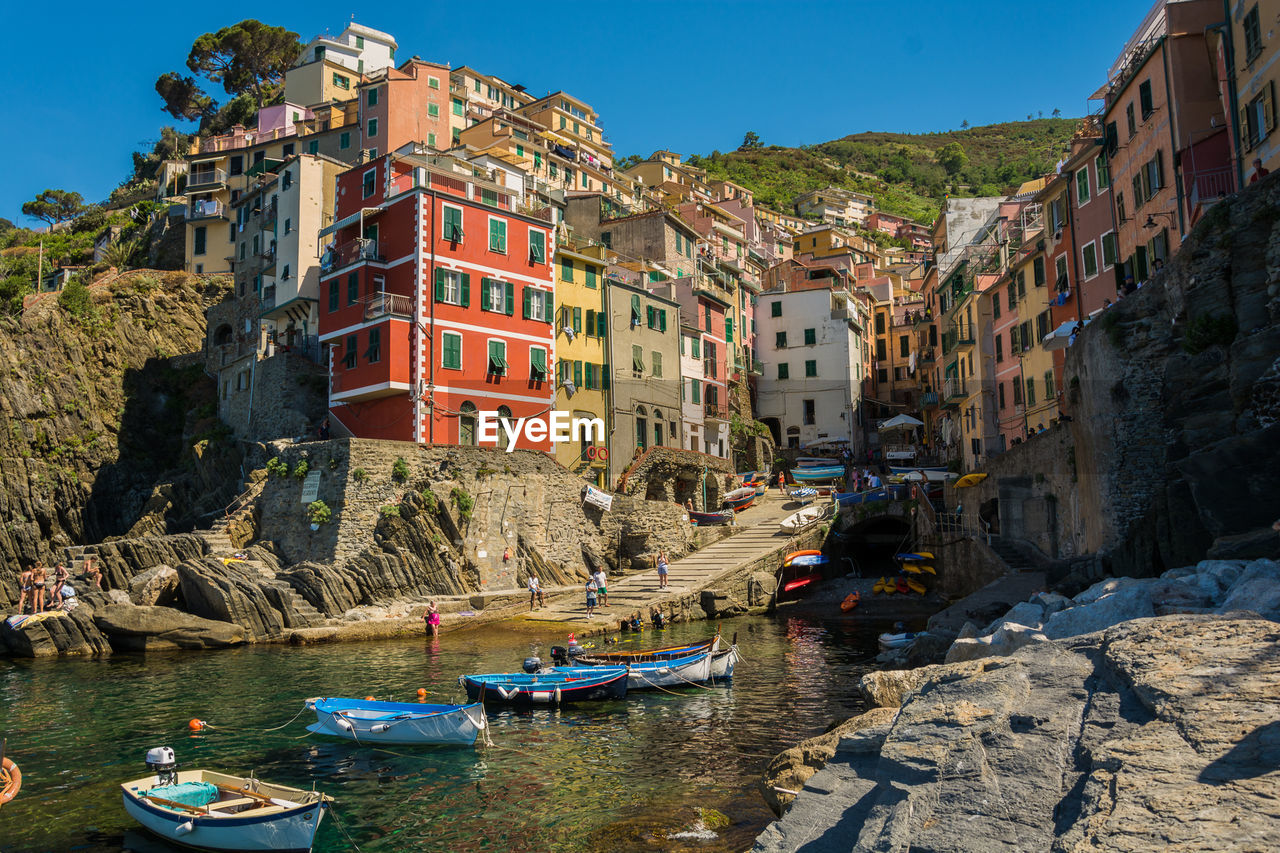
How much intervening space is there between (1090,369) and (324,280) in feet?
119

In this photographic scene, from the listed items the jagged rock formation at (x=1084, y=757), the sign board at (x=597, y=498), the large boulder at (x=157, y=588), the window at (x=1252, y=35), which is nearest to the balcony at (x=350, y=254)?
the sign board at (x=597, y=498)

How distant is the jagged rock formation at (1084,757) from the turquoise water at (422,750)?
518 centimetres

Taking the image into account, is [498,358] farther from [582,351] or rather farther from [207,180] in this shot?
[207,180]

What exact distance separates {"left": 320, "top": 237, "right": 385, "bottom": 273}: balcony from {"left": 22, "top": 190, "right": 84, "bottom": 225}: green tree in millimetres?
75357

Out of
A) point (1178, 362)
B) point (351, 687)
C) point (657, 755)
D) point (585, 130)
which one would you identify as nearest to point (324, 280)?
point (351, 687)

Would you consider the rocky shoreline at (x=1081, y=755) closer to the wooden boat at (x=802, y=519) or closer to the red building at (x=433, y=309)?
the red building at (x=433, y=309)

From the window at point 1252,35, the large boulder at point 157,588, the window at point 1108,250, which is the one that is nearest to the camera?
the window at point 1252,35

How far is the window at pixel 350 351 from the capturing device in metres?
43.3

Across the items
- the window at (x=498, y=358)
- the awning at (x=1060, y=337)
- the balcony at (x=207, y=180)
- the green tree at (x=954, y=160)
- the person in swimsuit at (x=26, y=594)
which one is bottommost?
the person in swimsuit at (x=26, y=594)

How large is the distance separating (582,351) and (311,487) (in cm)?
1795

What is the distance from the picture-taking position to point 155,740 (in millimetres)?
19312

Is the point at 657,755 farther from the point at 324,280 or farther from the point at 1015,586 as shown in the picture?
the point at 324,280

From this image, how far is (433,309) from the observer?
42.6 metres

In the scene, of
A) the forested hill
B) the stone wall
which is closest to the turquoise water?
the stone wall
